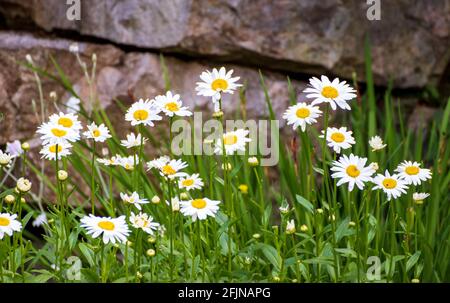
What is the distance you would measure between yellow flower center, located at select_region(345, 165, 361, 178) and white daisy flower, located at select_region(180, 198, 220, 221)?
26 centimetres

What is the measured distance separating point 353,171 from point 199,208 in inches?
11.9

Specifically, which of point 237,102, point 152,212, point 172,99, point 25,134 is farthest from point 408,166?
point 25,134

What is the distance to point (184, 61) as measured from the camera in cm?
289

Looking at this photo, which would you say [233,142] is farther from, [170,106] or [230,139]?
[170,106]

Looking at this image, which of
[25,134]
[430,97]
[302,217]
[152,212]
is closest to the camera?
[152,212]

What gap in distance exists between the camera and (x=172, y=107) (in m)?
1.64

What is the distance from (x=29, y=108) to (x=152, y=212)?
1.03 metres

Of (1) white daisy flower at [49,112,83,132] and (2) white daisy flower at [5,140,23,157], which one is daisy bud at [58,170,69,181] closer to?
(1) white daisy flower at [49,112,83,132]

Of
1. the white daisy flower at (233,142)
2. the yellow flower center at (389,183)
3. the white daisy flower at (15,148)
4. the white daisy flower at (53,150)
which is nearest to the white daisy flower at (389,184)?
the yellow flower center at (389,183)

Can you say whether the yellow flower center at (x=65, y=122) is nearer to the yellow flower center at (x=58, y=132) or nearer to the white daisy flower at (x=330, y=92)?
the yellow flower center at (x=58, y=132)

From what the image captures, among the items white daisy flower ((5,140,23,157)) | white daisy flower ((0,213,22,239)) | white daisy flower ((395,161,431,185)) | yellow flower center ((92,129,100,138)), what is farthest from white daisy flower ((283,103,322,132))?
white daisy flower ((5,140,23,157))
